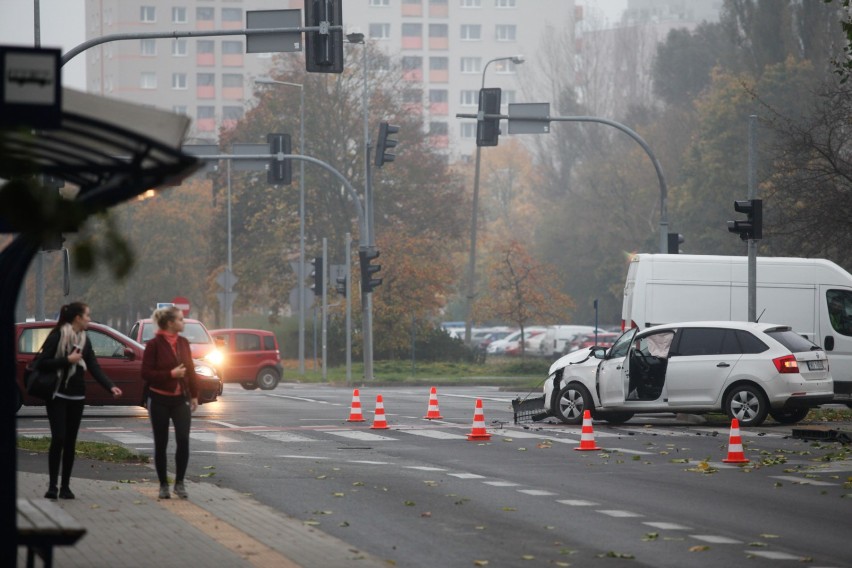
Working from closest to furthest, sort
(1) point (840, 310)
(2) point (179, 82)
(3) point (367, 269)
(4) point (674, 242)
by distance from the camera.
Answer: (1) point (840, 310) < (4) point (674, 242) < (3) point (367, 269) < (2) point (179, 82)

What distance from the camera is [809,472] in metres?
16.5

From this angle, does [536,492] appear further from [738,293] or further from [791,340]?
[738,293]

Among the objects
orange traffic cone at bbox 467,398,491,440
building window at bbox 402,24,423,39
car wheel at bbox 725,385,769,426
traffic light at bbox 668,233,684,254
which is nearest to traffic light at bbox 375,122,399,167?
traffic light at bbox 668,233,684,254

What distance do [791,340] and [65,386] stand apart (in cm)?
1312

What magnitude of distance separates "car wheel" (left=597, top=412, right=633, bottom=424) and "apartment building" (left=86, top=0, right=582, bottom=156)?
385ft

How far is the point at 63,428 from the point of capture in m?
13.4

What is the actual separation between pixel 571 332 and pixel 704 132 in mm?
10700

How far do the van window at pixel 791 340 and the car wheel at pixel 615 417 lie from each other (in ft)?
8.14

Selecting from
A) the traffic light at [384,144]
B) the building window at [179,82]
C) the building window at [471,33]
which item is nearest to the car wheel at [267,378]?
the traffic light at [384,144]

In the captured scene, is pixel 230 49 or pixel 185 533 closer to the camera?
pixel 185 533

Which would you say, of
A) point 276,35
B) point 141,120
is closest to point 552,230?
point 276,35

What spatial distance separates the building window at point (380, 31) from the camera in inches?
5664

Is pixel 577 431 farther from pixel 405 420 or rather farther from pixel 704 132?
pixel 704 132

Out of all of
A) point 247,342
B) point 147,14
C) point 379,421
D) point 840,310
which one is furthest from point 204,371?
point 147,14
